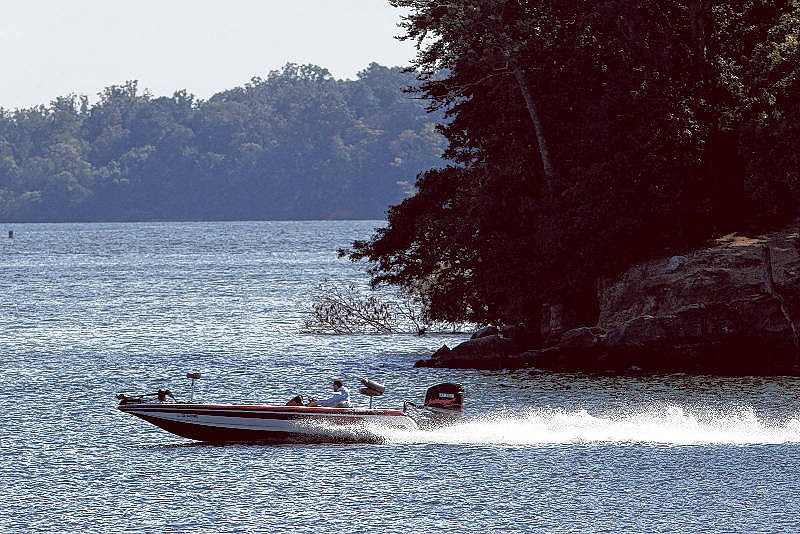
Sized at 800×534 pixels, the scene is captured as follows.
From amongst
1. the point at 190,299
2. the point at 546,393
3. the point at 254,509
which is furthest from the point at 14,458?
the point at 190,299

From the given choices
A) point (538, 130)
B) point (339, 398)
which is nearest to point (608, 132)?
point (538, 130)

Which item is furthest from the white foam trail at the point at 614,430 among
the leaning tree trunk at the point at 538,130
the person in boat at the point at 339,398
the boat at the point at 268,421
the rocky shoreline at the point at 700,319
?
the leaning tree trunk at the point at 538,130

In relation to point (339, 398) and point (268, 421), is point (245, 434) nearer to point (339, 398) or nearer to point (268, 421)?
point (268, 421)

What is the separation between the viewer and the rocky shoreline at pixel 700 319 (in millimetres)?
54375

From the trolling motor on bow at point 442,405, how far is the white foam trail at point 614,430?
0.30 meters

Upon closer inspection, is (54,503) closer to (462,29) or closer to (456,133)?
(462,29)

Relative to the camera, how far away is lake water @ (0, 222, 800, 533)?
31938mm

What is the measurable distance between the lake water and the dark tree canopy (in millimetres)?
6405

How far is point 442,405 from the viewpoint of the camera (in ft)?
137

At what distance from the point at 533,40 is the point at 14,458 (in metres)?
31.0

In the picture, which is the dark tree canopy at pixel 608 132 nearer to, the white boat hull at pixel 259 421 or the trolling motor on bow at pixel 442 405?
the trolling motor on bow at pixel 442 405

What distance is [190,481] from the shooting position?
35.7 meters

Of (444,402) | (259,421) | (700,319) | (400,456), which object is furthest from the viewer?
(700,319)

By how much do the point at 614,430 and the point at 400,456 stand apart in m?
7.10
